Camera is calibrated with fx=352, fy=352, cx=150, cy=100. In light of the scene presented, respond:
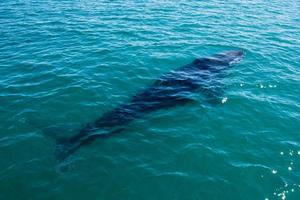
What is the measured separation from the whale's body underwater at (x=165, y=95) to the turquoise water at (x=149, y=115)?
58cm

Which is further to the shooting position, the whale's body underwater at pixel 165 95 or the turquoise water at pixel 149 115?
the whale's body underwater at pixel 165 95

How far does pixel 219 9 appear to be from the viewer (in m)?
38.4

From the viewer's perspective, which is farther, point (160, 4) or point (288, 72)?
point (160, 4)

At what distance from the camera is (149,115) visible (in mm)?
20484

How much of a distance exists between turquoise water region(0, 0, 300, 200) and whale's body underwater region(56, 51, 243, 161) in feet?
1.91

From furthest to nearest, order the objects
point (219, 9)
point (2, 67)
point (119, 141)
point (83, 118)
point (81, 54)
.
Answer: point (219, 9) < point (81, 54) < point (2, 67) < point (83, 118) < point (119, 141)

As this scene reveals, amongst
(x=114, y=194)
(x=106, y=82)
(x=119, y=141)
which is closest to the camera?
(x=114, y=194)

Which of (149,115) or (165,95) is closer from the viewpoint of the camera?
(149,115)

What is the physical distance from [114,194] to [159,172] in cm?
246

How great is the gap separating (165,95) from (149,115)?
2441 mm

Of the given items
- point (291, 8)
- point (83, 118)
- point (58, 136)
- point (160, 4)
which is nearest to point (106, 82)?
point (83, 118)

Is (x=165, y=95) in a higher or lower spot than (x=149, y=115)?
higher

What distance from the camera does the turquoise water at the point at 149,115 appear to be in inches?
631

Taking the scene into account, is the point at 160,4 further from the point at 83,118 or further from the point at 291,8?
the point at 83,118
